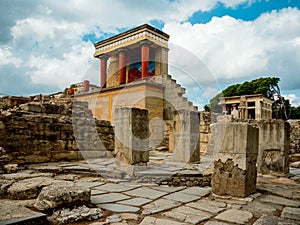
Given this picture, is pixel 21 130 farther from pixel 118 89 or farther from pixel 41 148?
pixel 118 89

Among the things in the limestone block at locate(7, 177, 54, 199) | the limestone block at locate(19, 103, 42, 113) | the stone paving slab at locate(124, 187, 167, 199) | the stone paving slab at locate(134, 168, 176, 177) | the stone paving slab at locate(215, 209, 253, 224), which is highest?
the limestone block at locate(19, 103, 42, 113)

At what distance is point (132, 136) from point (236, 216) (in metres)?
2.69

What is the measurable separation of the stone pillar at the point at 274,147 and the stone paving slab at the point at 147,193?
3.03 m

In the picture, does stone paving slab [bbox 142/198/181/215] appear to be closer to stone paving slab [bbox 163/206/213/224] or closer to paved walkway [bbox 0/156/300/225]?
A: paved walkway [bbox 0/156/300/225]

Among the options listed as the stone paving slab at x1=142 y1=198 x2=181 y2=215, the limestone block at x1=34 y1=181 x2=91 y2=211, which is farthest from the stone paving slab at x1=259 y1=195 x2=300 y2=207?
the limestone block at x1=34 y1=181 x2=91 y2=211

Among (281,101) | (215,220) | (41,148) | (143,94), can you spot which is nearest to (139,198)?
(215,220)

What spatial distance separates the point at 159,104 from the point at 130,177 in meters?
9.68

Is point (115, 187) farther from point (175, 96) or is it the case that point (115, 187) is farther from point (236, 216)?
point (175, 96)

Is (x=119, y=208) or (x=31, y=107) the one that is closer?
(x=119, y=208)

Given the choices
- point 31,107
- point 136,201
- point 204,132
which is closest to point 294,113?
point 204,132

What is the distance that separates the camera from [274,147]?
223 inches

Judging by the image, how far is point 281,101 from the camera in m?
29.9

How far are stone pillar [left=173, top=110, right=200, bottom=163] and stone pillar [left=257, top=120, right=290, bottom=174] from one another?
1.58 m

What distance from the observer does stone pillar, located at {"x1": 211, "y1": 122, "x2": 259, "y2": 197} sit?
3682mm
